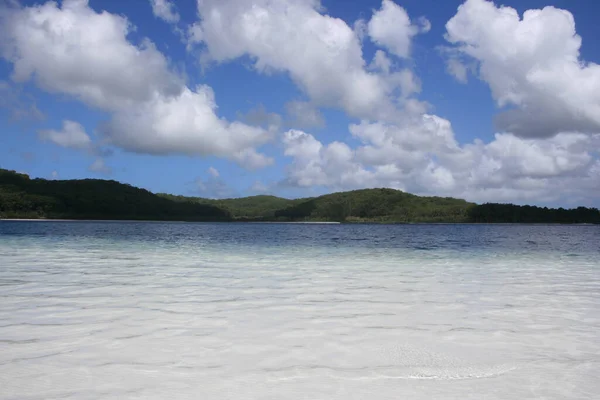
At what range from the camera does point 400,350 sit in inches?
223

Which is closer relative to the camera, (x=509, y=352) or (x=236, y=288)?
Result: (x=509, y=352)

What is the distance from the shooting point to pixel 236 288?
11.3m

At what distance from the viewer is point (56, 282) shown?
38.8ft

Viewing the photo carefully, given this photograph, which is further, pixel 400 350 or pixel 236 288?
pixel 236 288

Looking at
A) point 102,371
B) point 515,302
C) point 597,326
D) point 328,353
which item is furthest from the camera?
point 515,302

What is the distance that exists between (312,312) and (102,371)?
4204 millimetres

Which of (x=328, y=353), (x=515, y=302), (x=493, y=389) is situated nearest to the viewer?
(x=493, y=389)

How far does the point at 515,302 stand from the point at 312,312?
14.9ft

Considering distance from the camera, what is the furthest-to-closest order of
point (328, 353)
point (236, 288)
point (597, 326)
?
1. point (236, 288)
2. point (597, 326)
3. point (328, 353)

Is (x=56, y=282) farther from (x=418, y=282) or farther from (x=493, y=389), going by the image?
(x=493, y=389)

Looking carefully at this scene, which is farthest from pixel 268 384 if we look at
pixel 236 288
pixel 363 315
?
pixel 236 288

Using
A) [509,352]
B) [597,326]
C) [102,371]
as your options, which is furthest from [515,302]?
[102,371]

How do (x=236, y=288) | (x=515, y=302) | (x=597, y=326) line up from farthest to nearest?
(x=236, y=288)
(x=515, y=302)
(x=597, y=326)

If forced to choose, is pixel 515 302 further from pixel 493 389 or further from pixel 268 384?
pixel 268 384
